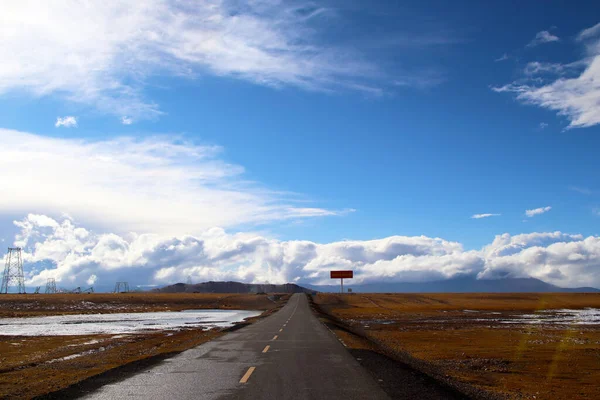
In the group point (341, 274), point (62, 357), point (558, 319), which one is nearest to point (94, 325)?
point (62, 357)

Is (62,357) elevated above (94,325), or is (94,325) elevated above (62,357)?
(62,357)

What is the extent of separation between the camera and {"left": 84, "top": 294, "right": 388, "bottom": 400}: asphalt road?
12.4 meters

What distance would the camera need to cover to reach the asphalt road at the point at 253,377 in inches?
486

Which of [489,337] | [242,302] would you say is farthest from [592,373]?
[242,302]

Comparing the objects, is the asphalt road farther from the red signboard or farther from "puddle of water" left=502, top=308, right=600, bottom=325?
the red signboard

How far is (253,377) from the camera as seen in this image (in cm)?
1473

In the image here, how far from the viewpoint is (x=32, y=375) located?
17.2 meters

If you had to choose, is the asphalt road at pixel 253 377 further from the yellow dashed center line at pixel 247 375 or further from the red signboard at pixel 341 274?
the red signboard at pixel 341 274

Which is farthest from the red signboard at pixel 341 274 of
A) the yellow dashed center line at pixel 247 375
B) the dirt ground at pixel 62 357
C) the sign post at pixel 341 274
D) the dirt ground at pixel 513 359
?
the yellow dashed center line at pixel 247 375

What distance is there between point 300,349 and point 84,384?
35.4 feet

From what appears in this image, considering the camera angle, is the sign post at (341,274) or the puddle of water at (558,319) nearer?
the puddle of water at (558,319)

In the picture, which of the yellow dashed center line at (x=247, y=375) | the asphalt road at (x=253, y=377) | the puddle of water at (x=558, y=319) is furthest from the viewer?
the puddle of water at (x=558, y=319)

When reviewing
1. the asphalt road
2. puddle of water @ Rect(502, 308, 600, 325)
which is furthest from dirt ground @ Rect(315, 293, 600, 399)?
puddle of water @ Rect(502, 308, 600, 325)

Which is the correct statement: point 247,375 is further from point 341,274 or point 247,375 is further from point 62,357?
point 341,274
